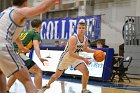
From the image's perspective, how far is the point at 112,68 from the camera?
13273 millimetres

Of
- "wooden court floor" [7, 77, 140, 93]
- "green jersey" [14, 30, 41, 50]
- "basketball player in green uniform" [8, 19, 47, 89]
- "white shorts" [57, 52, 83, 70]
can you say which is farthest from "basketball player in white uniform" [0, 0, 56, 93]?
"wooden court floor" [7, 77, 140, 93]

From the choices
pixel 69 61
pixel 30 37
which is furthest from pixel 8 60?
pixel 69 61

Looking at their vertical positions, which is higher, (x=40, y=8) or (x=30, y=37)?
(x=40, y=8)

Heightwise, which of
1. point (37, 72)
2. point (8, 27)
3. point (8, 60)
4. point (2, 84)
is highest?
point (8, 27)

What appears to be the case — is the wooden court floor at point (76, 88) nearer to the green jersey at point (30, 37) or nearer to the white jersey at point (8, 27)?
the green jersey at point (30, 37)

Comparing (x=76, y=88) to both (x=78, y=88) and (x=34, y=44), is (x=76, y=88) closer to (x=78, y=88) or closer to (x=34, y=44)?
(x=78, y=88)

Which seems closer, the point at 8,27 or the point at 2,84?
the point at 8,27

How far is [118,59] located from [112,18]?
7.96m

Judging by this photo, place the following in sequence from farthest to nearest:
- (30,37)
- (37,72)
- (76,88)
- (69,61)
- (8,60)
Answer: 1. (76,88)
2. (69,61)
3. (30,37)
4. (37,72)
5. (8,60)

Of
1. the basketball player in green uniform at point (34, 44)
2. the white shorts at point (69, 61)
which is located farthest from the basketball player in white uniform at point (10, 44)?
the white shorts at point (69, 61)

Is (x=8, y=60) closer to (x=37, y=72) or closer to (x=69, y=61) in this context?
(x=37, y=72)

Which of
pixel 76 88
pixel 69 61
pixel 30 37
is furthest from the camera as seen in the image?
pixel 76 88

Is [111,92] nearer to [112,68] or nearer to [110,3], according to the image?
[112,68]

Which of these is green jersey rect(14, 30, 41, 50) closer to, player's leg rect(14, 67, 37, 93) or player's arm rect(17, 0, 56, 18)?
player's leg rect(14, 67, 37, 93)
